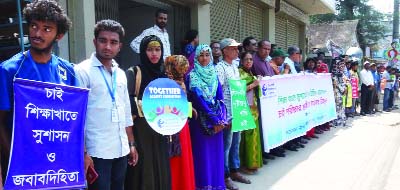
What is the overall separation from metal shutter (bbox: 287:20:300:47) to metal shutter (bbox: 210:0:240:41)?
4785 mm

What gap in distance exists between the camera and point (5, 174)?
1995 mm

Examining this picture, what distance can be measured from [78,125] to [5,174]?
437mm

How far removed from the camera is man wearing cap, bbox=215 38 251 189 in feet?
14.5

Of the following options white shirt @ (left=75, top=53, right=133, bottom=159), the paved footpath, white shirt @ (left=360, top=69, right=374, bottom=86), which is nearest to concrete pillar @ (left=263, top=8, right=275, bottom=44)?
white shirt @ (left=360, top=69, right=374, bottom=86)

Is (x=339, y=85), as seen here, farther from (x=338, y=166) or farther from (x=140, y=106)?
(x=140, y=106)

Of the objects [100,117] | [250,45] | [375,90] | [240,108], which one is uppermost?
[250,45]

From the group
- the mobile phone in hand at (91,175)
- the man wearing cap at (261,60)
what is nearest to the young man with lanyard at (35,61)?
the mobile phone in hand at (91,175)

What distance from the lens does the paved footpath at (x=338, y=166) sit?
4586mm

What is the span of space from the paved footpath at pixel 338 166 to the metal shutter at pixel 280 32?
4.85 m

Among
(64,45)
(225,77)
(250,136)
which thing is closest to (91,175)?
(225,77)

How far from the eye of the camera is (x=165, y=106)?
3.27 m

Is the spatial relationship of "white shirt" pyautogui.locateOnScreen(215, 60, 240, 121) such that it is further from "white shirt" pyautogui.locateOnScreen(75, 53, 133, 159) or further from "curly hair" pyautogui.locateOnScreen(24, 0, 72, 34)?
"curly hair" pyautogui.locateOnScreen(24, 0, 72, 34)

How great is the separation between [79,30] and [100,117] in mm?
2509

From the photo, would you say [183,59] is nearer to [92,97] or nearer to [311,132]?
[92,97]
